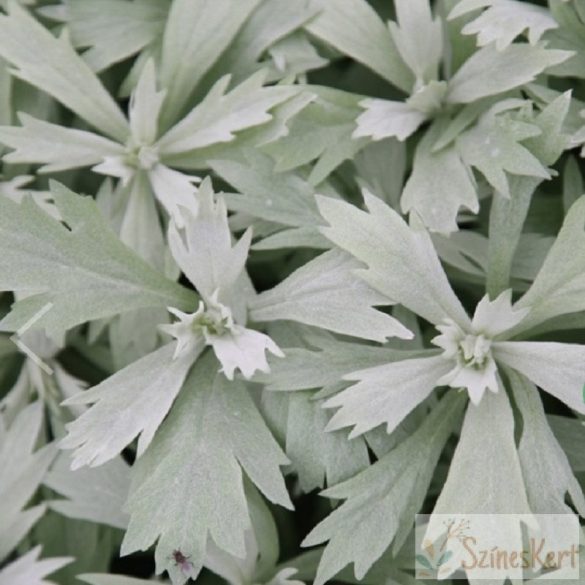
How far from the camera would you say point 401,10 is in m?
0.70

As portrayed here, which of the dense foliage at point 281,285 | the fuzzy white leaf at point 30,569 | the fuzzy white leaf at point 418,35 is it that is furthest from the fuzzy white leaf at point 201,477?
the fuzzy white leaf at point 418,35

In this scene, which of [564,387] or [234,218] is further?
[234,218]

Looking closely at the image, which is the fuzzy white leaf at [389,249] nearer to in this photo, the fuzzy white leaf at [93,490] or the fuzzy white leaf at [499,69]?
the fuzzy white leaf at [499,69]

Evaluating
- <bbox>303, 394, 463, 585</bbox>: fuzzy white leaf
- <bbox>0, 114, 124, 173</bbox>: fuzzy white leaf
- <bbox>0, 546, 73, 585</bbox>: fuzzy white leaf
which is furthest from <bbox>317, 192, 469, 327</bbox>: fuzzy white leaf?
<bbox>0, 546, 73, 585</bbox>: fuzzy white leaf

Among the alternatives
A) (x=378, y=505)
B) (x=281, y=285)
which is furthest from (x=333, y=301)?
(x=378, y=505)

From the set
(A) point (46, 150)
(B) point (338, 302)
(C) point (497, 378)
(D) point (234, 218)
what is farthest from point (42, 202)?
(C) point (497, 378)

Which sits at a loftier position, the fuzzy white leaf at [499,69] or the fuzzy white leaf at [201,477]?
the fuzzy white leaf at [499,69]

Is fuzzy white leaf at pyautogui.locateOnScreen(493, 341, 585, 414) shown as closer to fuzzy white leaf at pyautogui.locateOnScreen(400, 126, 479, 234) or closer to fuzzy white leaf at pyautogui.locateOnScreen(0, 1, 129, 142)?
fuzzy white leaf at pyautogui.locateOnScreen(400, 126, 479, 234)

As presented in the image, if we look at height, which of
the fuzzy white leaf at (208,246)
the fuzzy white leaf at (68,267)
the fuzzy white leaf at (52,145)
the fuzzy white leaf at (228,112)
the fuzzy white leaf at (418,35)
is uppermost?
the fuzzy white leaf at (418,35)

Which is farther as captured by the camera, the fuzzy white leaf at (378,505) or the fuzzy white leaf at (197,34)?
the fuzzy white leaf at (197,34)

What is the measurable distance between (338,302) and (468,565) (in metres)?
0.21

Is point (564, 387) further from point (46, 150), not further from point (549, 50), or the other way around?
point (46, 150)

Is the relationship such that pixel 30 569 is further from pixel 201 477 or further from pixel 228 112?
pixel 228 112

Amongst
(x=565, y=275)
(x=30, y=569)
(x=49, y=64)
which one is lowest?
(x=30, y=569)
